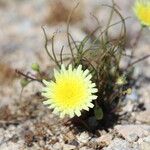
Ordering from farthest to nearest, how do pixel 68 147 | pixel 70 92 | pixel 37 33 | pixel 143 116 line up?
1. pixel 37 33
2. pixel 143 116
3. pixel 68 147
4. pixel 70 92

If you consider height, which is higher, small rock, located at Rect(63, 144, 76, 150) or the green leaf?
the green leaf

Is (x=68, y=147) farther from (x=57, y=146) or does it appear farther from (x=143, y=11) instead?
(x=143, y=11)

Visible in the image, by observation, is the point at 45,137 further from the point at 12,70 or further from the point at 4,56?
the point at 4,56

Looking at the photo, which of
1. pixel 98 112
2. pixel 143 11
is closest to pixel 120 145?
pixel 98 112

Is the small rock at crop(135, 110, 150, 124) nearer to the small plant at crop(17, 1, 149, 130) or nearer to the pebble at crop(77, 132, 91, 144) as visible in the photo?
the small plant at crop(17, 1, 149, 130)

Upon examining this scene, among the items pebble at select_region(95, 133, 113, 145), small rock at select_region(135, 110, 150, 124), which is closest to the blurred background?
small rock at select_region(135, 110, 150, 124)

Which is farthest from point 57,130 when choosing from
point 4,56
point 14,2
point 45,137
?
point 14,2
